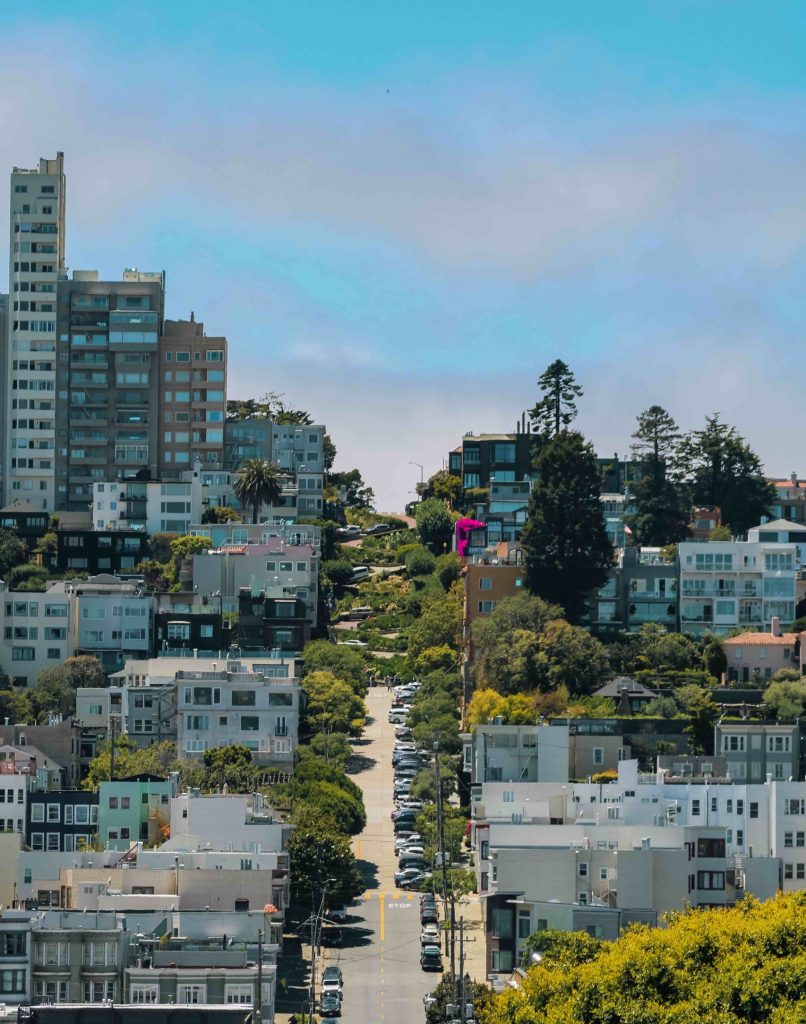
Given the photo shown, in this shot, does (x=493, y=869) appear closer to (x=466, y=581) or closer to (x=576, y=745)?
(x=576, y=745)

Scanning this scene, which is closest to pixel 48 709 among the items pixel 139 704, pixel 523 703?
pixel 139 704

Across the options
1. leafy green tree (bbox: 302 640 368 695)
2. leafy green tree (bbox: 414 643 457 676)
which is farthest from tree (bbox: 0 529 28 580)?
leafy green tree (bbox: 414 643 457 676)

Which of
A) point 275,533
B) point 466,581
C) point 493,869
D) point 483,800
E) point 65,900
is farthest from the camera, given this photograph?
point 275,533

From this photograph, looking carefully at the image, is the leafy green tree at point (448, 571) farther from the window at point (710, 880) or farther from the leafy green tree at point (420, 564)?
the window at point (710, 880)

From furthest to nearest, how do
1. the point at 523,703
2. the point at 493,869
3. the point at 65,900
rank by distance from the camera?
the point at 523,703 → the point at 493,869 → the point at 65,900

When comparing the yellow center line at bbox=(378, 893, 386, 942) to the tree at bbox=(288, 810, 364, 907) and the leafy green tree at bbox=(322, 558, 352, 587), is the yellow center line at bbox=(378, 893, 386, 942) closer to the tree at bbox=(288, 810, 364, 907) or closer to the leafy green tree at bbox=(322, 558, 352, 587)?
the tree at bbox=(288, 810, 364, 907)

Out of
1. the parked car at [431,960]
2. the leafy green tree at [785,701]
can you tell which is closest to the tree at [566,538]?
the leafy green tree at [785,701]

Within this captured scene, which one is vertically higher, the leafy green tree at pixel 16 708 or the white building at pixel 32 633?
the white building at pixel 32 633
